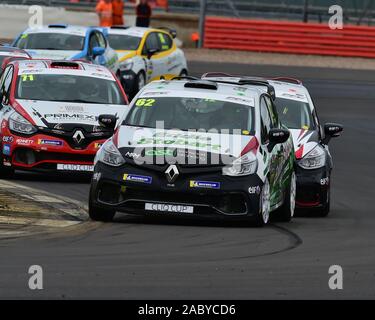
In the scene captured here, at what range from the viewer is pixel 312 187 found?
54.9 ft

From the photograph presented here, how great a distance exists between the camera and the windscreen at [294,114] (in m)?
17.9

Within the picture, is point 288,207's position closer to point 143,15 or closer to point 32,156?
point 32,156

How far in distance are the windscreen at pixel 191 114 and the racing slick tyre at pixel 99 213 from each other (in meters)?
1.10

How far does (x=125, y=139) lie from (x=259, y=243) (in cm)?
222

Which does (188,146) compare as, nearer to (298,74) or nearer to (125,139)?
(125,139)

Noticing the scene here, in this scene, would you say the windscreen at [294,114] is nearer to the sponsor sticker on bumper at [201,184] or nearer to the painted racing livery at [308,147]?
the painted racing livery at [308,147]

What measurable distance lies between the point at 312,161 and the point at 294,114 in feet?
4.86

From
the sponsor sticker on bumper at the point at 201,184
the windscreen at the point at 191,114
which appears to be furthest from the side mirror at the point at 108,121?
the sponsor sticker on bumper at the point at 201,184

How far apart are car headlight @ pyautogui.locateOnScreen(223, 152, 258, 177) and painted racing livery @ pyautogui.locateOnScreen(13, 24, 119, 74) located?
14602 mm

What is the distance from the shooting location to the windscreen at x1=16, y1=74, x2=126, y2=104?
773 inches

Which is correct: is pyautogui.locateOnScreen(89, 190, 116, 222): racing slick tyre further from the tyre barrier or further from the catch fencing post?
the catch fencing post

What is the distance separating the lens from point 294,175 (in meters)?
16.1

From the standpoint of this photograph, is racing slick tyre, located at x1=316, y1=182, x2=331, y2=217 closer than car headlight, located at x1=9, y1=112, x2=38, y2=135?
Yes

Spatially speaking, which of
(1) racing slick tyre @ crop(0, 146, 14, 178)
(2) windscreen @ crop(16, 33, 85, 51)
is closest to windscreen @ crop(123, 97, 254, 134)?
(1) racing slick tyre @ crop(0, 146, 14, 178)
